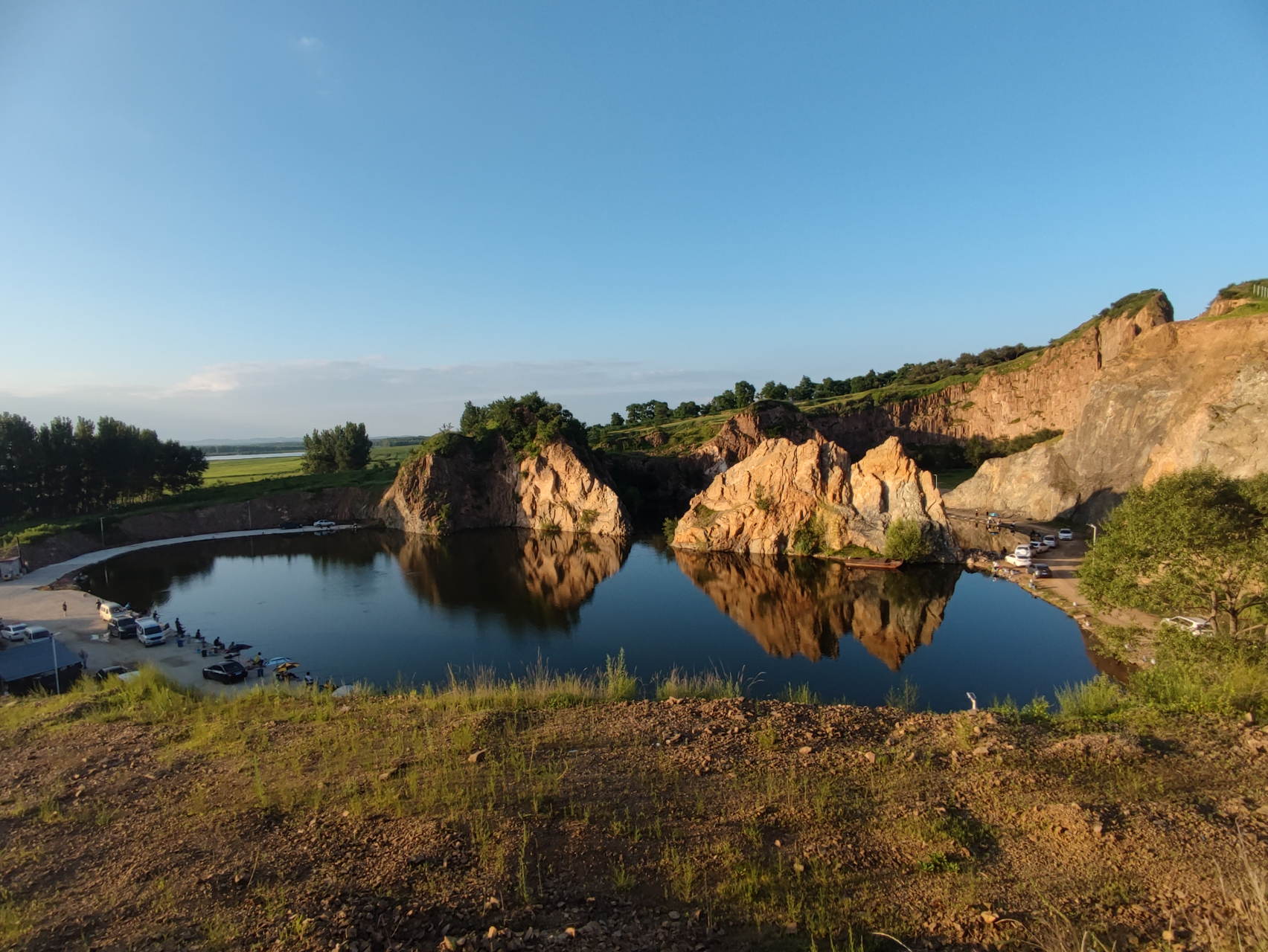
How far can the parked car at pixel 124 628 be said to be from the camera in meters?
31.6

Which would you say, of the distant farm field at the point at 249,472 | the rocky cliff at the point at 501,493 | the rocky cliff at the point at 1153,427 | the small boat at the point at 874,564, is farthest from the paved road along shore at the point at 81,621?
the rocky cliff at the point at 1153,427

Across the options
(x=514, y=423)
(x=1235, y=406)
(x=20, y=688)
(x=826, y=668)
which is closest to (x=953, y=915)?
(x=826, y=668)

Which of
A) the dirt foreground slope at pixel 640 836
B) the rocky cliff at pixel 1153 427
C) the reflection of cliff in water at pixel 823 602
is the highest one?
the rocky cliff at pixel 1153 427

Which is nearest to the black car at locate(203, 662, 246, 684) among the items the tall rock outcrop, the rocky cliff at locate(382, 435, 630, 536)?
the tall rock outcrop

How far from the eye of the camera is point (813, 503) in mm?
48125

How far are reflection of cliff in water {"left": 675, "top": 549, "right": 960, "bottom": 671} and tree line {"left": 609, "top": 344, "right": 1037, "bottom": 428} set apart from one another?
67.2 meters

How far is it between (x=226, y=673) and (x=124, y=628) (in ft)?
39.5

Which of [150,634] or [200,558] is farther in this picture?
[200,558]

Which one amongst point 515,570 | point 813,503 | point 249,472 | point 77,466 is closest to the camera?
point 515,570

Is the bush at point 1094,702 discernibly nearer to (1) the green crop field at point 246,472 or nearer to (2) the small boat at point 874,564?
(2) the small boat at point 874,564

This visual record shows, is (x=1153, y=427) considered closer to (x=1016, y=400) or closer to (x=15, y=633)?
(x=1016, y=400)

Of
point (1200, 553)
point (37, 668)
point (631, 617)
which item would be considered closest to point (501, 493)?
point (631, 617)

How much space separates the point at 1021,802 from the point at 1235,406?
40968 millimetres

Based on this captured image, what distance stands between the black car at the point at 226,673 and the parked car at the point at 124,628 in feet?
33.6
